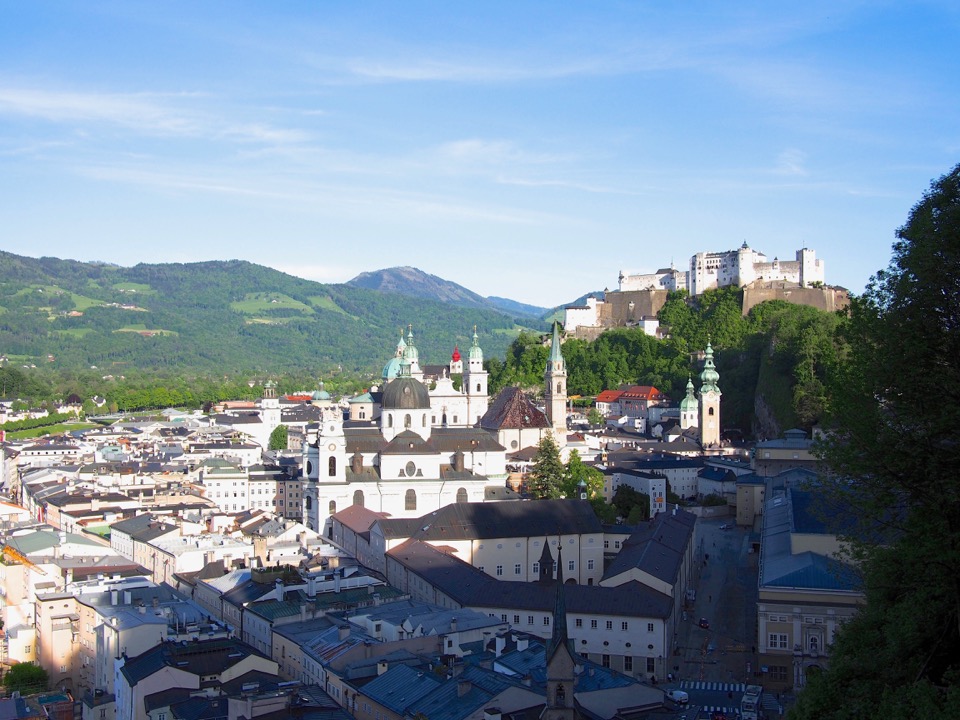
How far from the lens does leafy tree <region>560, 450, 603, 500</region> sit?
5816 centimetres

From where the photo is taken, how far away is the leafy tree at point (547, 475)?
189ft

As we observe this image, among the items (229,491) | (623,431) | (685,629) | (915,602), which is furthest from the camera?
(623,431)

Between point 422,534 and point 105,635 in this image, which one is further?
point 422,534

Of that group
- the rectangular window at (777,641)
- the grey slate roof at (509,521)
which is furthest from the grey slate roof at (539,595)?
the grey slate roof at (509,521)

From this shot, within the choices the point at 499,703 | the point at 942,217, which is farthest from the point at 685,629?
the point at 942,217

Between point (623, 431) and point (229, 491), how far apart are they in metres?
34.6

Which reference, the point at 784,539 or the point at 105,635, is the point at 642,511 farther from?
the point at 105,635

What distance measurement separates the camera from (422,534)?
4550cm

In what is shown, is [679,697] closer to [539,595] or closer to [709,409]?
[539,595]

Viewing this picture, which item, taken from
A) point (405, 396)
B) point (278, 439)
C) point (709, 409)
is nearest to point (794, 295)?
point (709, 409)

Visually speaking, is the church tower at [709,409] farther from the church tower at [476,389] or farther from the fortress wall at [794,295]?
the fortress wall at [794,295]

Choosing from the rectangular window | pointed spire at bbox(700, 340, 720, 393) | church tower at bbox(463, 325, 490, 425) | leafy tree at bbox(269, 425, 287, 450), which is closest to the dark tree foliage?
the rectangular window

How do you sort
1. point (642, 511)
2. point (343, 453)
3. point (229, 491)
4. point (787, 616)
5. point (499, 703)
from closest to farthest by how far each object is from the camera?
1. point (499, 703)
2. point (787, 616)
3. point (343, 453)
4. point (642, 511)
5. point (229, 491)

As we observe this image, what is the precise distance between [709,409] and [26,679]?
54.4 meters
